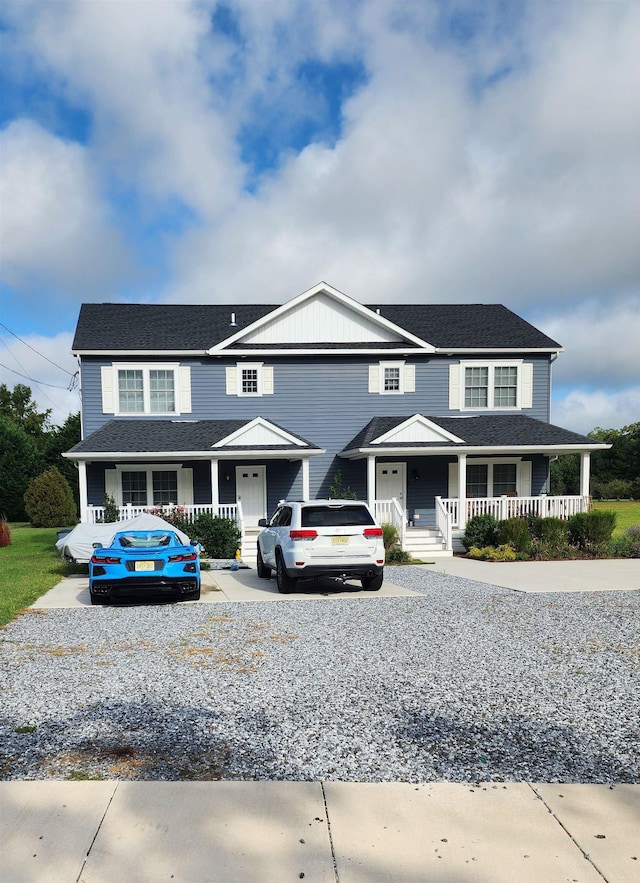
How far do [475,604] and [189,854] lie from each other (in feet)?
27.1

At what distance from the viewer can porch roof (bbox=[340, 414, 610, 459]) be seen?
67.6 feet

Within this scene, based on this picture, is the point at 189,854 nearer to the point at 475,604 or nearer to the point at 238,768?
the point at 238,768

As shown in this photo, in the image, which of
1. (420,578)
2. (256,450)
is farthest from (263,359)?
(420,578)

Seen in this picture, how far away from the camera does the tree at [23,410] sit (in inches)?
2297

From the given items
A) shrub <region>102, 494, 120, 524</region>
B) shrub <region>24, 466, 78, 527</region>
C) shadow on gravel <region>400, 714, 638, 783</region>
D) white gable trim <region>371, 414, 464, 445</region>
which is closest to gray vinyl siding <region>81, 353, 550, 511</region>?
white gable trim <region>371, 414, 464, 445</region>

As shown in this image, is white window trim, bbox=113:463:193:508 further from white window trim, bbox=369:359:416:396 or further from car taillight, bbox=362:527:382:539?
car taillight, bbox=362:527:382:539

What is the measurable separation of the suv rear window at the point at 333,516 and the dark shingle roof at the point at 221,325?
11.9 meters

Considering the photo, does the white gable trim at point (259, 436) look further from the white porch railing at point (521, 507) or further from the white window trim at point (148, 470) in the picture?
the white porch railing at point (521, 507)

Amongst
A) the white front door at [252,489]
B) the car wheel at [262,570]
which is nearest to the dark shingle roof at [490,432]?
the white front door at [252,489]

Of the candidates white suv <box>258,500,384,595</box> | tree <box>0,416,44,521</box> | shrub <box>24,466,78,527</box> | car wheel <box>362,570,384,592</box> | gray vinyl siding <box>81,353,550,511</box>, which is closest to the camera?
white suv <box>258,500,384,595</box>

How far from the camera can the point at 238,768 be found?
432cm

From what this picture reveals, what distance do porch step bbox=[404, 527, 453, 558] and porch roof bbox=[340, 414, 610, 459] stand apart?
2.54m

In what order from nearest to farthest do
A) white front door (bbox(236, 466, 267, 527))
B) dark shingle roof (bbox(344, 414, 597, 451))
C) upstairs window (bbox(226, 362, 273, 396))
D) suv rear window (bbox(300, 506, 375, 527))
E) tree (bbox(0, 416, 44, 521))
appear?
suv rear window (bbox(300, 506, 375, 527)) < dark shingle roof (bbox(344, 414, 597, 451)) < white front door (bbox(236, 466, 267, 527)) < upstairs window (bbox(226, 362, 273, 396)) < tree (bbox(0, 416, 44, 521))

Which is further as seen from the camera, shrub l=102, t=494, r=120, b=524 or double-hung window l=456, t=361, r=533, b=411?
double-hung window l=456, t=361, r=533, b=411
